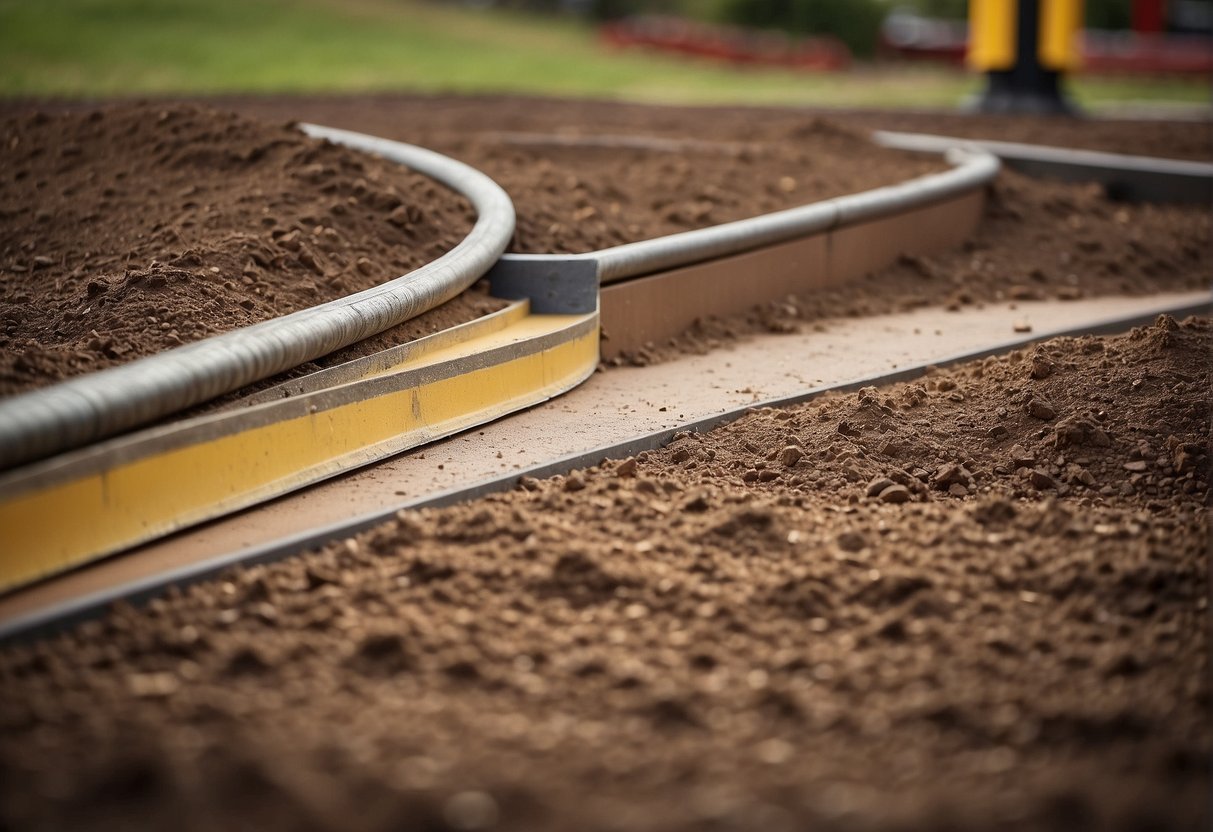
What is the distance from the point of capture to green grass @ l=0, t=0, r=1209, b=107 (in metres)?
18.3

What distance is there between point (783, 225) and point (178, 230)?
3.48 metres

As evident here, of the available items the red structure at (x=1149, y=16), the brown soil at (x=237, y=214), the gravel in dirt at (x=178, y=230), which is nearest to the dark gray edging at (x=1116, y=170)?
the brown soil at (x=237, y=214)

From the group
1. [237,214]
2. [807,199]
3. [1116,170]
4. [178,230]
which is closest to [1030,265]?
[807,199]

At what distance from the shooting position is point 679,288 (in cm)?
751

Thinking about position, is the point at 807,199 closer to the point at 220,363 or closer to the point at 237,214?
the point at 237,214

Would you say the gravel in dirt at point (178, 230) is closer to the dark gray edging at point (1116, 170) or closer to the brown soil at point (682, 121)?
the brown soil at point (682, 121)

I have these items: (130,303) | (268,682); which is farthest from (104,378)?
(130,303)

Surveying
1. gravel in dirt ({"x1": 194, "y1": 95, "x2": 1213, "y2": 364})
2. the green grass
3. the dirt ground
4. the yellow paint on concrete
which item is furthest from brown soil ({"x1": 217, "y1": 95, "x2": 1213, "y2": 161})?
the yellow paint on concrete

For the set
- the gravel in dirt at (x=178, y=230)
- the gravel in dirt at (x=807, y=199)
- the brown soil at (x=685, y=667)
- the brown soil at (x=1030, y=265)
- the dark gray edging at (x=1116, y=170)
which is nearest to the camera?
the brown soil at (x=685, y=667)

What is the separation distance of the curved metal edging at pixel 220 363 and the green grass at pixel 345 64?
424 inches

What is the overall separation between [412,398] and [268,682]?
2.17m

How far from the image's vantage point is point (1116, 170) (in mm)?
11195

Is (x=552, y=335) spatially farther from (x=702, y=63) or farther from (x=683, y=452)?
(x=702, y=63)

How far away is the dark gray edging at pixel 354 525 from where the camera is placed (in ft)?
12.0
